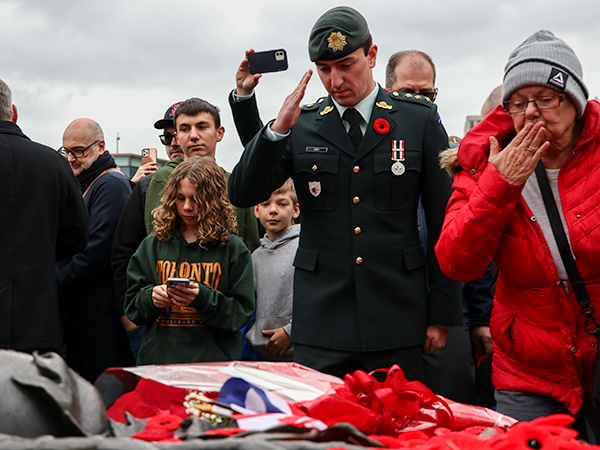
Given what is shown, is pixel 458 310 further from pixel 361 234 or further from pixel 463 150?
pixel 463 150

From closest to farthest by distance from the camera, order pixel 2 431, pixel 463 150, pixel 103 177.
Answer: pixel 2 431, pixel 463 150, pixel 103 177

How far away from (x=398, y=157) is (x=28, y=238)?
6.03ft

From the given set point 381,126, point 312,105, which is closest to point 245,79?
point 312,105

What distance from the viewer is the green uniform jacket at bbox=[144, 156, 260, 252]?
14.3 feet

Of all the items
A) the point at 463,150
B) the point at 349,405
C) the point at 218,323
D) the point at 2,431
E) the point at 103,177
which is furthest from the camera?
the point at 103,177

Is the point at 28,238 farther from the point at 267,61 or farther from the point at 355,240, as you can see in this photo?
the point at 355,240

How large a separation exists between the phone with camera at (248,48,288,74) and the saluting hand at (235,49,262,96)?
0.08 feet

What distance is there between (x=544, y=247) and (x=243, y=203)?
48.1 inches

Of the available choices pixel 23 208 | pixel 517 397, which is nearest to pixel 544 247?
pixel 517 397

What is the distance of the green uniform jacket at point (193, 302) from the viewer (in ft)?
12.1

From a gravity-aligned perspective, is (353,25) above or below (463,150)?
above

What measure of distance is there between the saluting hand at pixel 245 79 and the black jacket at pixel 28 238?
3.80 ft

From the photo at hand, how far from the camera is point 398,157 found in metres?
2.88

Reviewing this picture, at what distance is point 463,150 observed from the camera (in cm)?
246
